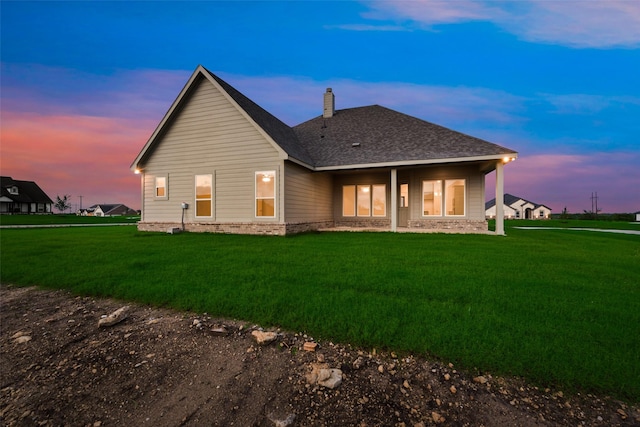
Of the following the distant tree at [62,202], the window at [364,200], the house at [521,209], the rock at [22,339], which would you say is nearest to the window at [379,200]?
the window at [364,200]

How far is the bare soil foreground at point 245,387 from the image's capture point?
6.23ft

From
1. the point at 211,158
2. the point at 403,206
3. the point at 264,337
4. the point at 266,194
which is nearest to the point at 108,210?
the point at 211,158

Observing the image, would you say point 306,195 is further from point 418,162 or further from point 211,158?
point 418,162

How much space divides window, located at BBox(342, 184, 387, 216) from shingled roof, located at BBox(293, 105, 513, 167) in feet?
7.99

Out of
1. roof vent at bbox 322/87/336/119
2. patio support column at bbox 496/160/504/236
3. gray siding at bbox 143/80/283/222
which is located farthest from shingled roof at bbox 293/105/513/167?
gray siding at bbox 143/80/283/222

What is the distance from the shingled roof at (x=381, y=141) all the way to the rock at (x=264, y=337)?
1092 centimetres

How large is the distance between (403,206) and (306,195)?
576 cm

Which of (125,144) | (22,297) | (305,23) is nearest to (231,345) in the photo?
(22,297)

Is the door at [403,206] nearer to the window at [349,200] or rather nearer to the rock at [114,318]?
the window at [349,200]

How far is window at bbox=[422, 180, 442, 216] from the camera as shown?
44.9 feet

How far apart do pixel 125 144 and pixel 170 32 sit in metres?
16.0

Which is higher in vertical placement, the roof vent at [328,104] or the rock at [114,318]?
the roof vent at [328,104]

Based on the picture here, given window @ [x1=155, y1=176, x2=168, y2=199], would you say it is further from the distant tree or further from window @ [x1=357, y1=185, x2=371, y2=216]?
the distant tree

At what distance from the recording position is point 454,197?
1347 cm
